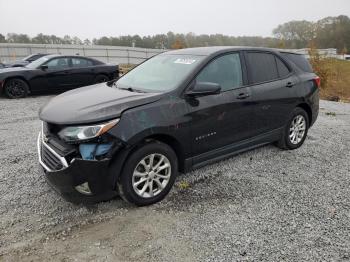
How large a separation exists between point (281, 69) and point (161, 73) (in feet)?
6.86

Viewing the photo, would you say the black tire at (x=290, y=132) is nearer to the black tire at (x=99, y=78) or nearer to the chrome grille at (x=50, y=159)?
the chrome grille at (x=50, y=159)

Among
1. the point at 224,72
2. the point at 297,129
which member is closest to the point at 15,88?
the point at 224,72

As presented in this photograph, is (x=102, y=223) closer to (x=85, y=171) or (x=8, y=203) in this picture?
(x=85, y=171)

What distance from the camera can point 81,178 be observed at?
10.1 ft

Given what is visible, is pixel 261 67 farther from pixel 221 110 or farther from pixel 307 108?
pixel 307 108

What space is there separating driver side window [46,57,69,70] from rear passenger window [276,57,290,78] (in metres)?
7.80

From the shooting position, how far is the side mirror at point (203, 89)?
12.0ft

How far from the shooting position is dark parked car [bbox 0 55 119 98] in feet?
32.5

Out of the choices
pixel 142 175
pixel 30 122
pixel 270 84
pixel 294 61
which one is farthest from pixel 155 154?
pixel 30 122

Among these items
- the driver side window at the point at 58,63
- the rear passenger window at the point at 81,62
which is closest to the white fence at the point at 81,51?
the rear passenger window at the point at 81,62

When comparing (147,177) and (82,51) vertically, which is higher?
(82,51)

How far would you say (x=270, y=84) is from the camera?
4.77 m

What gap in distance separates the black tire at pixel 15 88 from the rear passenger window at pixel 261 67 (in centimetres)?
799

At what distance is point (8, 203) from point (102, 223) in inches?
47.2
